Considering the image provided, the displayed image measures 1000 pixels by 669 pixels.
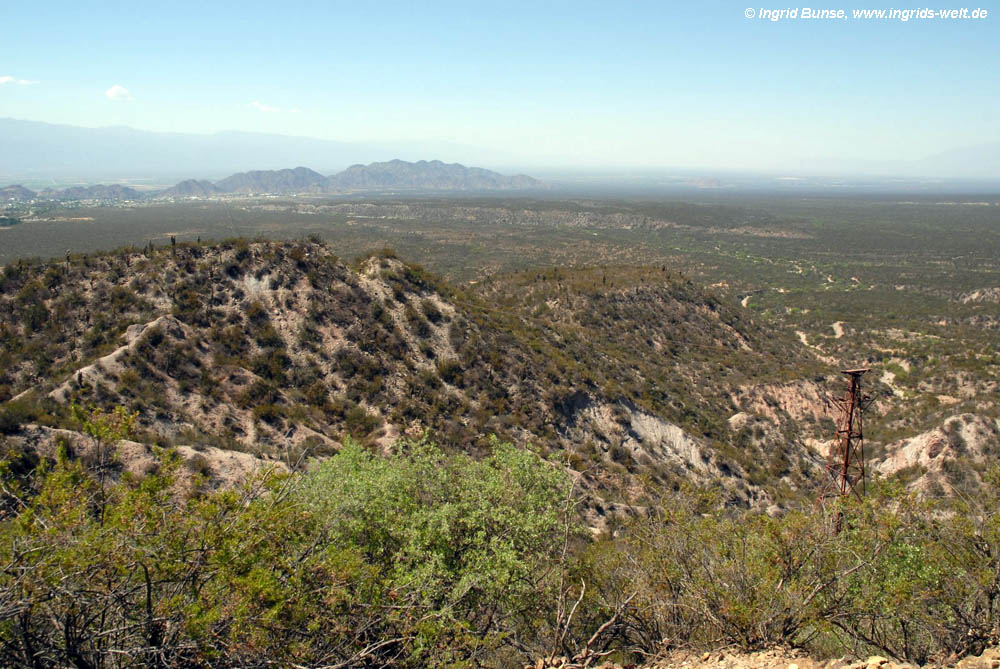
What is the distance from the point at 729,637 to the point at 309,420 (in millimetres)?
16769

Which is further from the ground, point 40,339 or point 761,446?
point 40,339

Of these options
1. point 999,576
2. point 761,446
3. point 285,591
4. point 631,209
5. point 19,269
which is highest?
point 631,209

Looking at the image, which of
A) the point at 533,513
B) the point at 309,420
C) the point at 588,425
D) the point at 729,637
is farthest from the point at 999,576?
the point at 309,420

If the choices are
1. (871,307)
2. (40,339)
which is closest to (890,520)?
(40,339)

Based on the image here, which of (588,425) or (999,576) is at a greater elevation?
(999,576)

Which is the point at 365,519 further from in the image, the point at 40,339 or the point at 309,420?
the point at 40,339

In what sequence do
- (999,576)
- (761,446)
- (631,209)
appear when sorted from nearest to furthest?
1. (999,576)
2. (761,446)
3. (631,209)

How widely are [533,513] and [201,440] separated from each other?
1275 cm

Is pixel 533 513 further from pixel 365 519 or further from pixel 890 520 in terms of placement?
pixel 890 520

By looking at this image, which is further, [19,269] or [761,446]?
[761,446]

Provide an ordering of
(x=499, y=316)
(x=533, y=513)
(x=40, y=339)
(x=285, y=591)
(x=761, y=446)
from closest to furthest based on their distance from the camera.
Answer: (x=285, y=591), (x=533, y=513), (x=40, y=339), (x=761, y=446), (x=499, y=316)

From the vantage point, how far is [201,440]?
17328mm

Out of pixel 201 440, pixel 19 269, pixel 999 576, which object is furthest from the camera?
pixel 19 269

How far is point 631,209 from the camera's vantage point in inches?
6969
